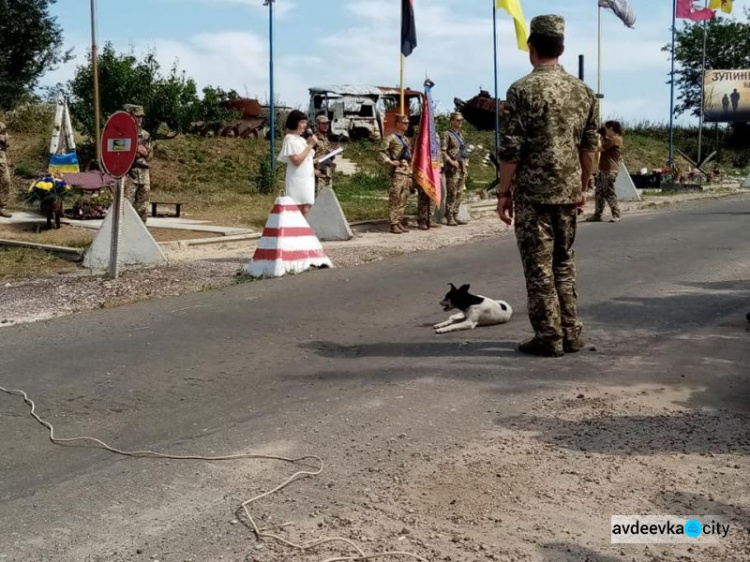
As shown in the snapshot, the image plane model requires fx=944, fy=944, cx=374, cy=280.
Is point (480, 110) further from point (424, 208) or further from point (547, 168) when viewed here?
point (547, 168)

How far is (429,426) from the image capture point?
16.3 feet

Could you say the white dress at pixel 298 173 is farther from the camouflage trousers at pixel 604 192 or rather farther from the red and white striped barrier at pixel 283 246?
the camouflage trousers at pixel 604 192

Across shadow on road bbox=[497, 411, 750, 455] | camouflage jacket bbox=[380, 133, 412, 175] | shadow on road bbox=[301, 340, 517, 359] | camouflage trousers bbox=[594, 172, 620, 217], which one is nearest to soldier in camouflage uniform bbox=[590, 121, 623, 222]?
camouflage trousers bbox=[594, 172, 620, 217]

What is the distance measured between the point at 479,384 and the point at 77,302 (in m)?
4.92

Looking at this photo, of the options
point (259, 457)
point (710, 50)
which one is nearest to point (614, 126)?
point (259, 457)

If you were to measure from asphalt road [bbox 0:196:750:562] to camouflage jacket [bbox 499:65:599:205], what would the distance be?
1.17 metres

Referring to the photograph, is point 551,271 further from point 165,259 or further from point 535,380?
point 165,259

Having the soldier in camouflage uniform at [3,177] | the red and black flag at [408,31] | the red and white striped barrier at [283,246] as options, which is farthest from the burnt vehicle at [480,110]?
the red and white striped barrier at [283,246]

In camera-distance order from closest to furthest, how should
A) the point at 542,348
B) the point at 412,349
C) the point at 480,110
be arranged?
the point at 542,348 < the point at 412,349 < the point at 480,110

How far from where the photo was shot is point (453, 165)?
1667 centimetres

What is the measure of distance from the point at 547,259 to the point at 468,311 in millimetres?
1283

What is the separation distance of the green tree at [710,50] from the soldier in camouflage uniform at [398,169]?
138 feet

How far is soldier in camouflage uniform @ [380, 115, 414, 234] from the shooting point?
15391mm

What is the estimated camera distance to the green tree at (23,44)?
76.4 feet
